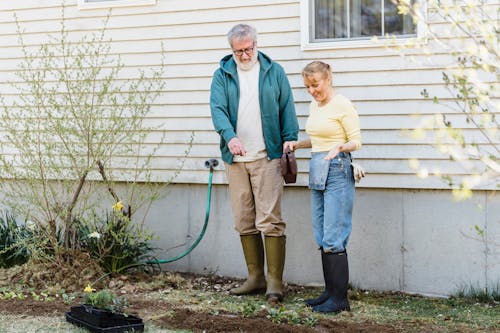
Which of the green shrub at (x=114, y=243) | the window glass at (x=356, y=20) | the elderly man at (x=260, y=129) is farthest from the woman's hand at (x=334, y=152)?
the green shrub at (x=114, y=243)

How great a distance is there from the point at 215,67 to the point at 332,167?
188 centimetres

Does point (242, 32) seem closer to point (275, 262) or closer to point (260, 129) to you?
point (260, 129)

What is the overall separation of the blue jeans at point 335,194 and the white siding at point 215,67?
0.78 m

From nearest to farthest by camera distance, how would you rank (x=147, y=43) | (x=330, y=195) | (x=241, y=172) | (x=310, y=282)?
(x=330, y=195) < (x=241, y=172) < (x=310, y=282) < (x=147, y=43)

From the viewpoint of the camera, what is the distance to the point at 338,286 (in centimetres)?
598

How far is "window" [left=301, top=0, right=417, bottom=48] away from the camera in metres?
6.72

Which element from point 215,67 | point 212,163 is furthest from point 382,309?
point 215,67

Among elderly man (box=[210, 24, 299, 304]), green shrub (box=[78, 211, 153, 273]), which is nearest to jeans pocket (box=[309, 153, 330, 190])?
elderly man (box=[210, 24, 299, 304])

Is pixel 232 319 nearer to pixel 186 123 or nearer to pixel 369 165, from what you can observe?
pixel 369 165

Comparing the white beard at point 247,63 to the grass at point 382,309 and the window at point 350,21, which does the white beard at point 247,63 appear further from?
the grass at point 382,309

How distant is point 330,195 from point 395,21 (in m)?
1.64

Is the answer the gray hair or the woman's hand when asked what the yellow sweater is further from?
the gray hair

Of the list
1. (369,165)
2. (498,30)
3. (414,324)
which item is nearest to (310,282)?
(369,165)

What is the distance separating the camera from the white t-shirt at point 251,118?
648 centimetres
